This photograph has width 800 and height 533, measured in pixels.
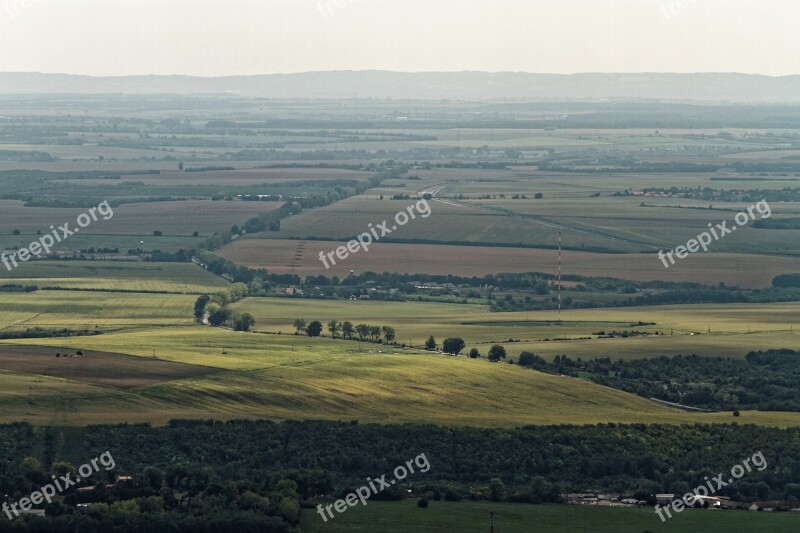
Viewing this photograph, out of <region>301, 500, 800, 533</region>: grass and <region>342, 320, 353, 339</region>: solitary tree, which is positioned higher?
<region>342, 320, 353, 339</region>: solitary tree

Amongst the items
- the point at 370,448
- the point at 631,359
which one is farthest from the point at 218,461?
the point at 631,359

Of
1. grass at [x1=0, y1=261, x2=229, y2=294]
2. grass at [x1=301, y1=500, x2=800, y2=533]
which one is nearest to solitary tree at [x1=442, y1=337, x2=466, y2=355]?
grass at [x1=0, y1=261, x2=229, y2=294]

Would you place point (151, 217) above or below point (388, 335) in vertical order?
above

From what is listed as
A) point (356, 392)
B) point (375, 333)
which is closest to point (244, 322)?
point (375, 333)

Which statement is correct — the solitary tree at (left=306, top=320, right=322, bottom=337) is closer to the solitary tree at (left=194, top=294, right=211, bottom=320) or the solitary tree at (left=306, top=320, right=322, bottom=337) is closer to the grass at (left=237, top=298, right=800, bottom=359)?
the grass at (left=237, top=298, right=800, bottom=359)

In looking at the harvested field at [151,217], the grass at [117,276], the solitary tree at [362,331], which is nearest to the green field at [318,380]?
the solitary tree at [362,331]

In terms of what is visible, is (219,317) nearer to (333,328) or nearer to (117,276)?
(333,328)

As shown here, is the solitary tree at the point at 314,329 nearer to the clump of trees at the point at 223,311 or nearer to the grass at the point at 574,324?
the grass at the point at 574,324
